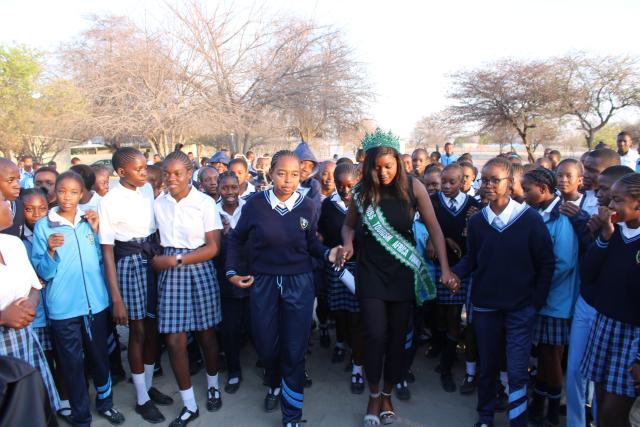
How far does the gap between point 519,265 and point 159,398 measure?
2.89 m

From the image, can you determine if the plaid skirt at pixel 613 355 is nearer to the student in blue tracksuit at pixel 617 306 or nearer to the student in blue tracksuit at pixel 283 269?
the student in blue tracksuit at pixel 617 306

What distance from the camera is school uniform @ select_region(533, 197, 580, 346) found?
2967mm

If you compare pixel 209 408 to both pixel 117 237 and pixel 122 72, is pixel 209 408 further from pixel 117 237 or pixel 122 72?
pixel 122 72

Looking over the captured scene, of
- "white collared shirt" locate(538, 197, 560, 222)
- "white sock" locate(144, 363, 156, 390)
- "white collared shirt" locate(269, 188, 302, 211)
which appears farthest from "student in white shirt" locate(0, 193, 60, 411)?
"white collared shirt" locate(538, 197, 560, 222)

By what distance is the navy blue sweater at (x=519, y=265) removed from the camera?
9.16 feet

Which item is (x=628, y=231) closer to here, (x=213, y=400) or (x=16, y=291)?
(x=213, y=400)

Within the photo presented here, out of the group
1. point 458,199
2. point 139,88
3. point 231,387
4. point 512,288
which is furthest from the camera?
point 139,88

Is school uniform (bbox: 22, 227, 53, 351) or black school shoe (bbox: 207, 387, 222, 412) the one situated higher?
school uniform (bbox: 22, 227, 53, 351)

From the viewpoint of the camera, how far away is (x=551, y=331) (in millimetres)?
3002

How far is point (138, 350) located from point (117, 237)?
0.87 metres

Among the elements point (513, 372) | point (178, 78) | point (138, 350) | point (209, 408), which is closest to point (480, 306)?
point (513, 372)

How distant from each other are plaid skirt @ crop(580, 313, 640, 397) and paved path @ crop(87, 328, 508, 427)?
1048mm

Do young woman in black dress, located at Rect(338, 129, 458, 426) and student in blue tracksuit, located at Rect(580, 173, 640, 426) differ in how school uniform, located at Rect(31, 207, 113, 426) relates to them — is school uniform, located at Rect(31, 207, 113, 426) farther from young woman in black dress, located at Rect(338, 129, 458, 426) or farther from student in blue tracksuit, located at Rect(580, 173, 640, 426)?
student in blue tracksuit, located at Rect(580, 173, 640, 426)

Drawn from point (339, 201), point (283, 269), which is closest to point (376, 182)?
point (339, 201)
